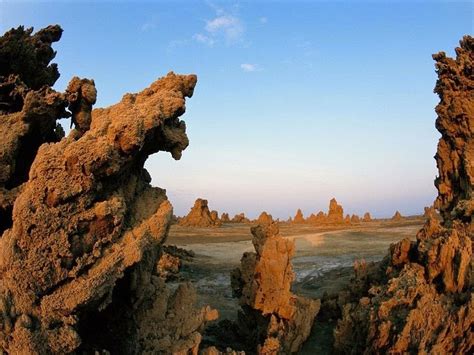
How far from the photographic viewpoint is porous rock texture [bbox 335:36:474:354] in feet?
21.0

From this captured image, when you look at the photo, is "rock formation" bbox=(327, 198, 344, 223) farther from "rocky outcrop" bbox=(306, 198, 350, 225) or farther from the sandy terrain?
the sandy terrain

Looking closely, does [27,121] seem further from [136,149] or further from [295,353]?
[295,353]

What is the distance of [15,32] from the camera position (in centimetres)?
600

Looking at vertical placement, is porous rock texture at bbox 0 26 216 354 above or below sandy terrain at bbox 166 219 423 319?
above

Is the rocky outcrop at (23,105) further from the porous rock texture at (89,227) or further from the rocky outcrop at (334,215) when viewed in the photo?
the rocky outcrop at (334,215)

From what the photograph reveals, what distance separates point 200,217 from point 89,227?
36198 mm

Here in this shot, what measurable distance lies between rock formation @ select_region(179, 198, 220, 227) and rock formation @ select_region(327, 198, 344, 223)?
10.2 m

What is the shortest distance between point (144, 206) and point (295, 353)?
3976 mm

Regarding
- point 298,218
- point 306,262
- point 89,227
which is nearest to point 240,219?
point 298,218

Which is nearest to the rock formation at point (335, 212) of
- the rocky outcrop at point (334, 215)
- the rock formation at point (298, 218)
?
the rocky outcrop at point (334, 215)

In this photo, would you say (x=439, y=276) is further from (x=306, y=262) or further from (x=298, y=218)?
(x=298, y=218)

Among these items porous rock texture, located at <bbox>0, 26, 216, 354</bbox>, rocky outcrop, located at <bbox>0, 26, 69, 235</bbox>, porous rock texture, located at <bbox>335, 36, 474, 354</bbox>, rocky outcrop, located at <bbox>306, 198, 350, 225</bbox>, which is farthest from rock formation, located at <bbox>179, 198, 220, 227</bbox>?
porous rock texture, located at <bbox>0, 26, 216, 354</bbox>

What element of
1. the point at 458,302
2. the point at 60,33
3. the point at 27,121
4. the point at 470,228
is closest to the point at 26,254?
the point at 27,121

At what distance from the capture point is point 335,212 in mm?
41281
